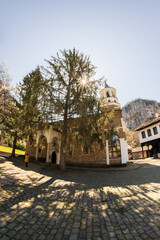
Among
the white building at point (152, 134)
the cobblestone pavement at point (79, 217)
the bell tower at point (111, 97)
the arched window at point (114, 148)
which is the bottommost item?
the cobblestone pavement at point (79, 217)

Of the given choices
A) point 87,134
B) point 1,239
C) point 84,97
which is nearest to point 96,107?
point 84,97

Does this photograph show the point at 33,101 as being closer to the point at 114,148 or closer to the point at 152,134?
the point at 114,148

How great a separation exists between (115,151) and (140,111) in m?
82.0

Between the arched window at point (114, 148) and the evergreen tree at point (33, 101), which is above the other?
the evergreen tree at point (33, 101)

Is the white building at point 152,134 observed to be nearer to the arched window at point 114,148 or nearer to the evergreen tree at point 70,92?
the arched window at point 114,148

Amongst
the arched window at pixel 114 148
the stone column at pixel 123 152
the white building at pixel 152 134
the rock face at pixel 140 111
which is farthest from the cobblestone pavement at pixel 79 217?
the rock face at pixel 140 111

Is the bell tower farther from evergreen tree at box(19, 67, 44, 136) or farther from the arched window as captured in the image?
evergreen tree at box(19, 67, 44, 136)

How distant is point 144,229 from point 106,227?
88 centimetres

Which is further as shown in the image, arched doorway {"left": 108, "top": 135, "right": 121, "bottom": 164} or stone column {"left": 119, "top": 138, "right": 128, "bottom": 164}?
arched doorway {"left": 108, "top": 135, "right": 121, "bottom": 164}

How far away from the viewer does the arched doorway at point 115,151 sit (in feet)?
51.1

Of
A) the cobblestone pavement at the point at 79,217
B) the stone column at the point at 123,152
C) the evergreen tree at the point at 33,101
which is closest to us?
the cobblestone pavement at the point at 79,217

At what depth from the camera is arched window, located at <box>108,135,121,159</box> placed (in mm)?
15867

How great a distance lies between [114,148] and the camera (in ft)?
53.0

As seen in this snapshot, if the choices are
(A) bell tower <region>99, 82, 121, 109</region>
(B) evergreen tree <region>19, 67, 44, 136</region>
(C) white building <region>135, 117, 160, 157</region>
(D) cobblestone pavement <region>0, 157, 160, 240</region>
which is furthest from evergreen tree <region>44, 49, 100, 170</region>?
(C) white building <region>135, 117, 160, 157</region>
